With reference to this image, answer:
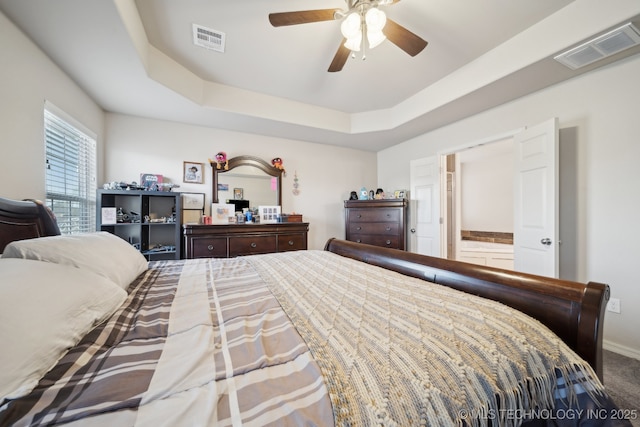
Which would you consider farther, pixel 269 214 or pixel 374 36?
pixel 269 214

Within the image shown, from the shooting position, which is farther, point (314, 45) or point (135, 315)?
point (314, 45)

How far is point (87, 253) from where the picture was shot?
1030mm

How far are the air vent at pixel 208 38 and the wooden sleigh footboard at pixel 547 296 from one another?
8.24 ft

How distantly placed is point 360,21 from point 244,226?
248 centimetres

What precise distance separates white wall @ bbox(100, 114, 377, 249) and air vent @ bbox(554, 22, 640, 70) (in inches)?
113

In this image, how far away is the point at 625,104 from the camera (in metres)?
1.91

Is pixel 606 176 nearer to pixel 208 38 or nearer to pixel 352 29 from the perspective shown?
pixel 352 29

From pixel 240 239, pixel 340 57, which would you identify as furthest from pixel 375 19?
pixel 240 239

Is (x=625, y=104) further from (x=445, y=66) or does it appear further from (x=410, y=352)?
(x=410, y=352)

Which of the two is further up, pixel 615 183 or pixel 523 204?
pixel 615 183

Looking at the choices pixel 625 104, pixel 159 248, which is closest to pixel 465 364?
pixel 625 104

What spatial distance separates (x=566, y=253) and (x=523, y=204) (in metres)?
0.57

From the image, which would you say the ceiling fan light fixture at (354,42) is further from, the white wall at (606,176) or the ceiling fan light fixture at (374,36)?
the white wall at (606,176)

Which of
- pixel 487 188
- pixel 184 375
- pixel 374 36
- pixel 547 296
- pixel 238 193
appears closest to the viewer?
pixel 184 375
